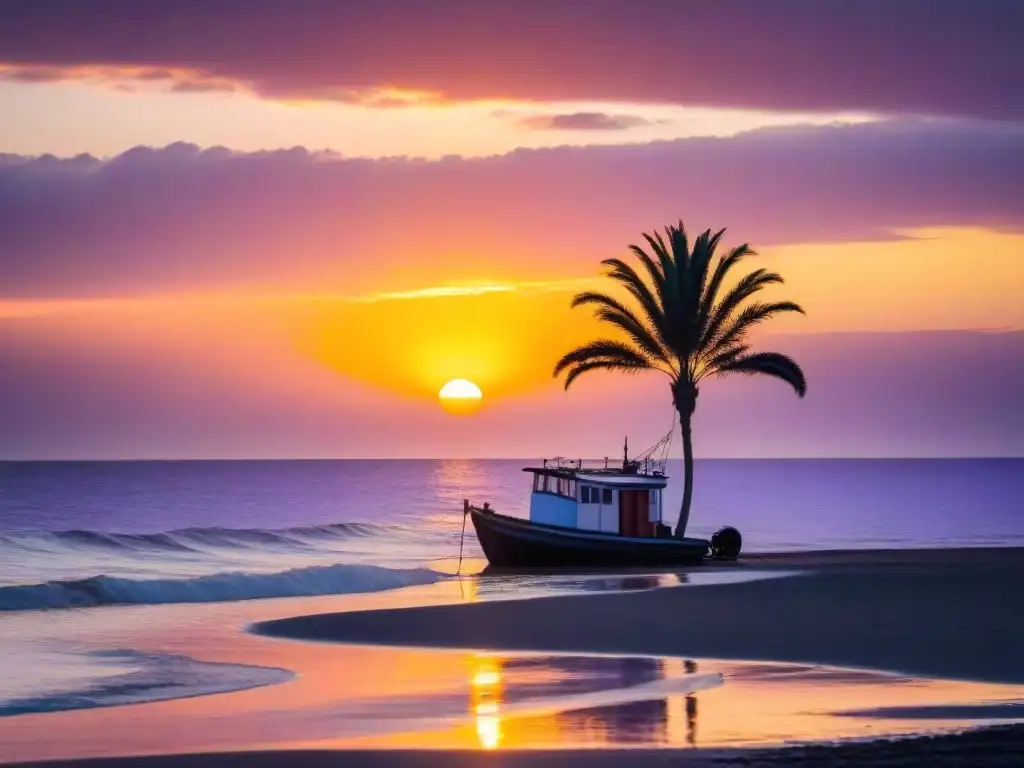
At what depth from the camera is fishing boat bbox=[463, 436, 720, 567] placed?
45125mm

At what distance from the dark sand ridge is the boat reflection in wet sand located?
8215 mm

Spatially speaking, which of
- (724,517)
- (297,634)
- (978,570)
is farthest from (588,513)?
(724,517)

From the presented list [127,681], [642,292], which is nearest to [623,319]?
[642,292]

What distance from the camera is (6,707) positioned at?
61.3 feet

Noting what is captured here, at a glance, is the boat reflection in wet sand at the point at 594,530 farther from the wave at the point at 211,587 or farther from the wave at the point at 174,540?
the wave at the point at 174,540

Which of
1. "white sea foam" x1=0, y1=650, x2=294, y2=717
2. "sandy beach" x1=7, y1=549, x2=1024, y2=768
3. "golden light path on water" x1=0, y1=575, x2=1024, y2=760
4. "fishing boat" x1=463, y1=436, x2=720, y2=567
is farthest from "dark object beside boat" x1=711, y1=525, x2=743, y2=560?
"white sea foam" x1=0, y1=650, x2=294, y2=717

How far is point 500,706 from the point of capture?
1850cm

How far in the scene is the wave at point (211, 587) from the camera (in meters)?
35.5

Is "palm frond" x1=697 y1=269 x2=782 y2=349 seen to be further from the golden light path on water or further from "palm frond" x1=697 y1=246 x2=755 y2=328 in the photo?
the golden light path on water

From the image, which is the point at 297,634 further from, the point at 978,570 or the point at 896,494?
the point at 896,494

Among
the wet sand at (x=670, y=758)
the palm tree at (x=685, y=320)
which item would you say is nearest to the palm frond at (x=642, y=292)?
the palm tree at (x=685, y=320)

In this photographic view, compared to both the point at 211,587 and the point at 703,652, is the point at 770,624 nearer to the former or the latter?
the point at 703,652

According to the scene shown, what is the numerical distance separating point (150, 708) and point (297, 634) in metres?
8.78

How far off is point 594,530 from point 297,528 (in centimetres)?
2616
